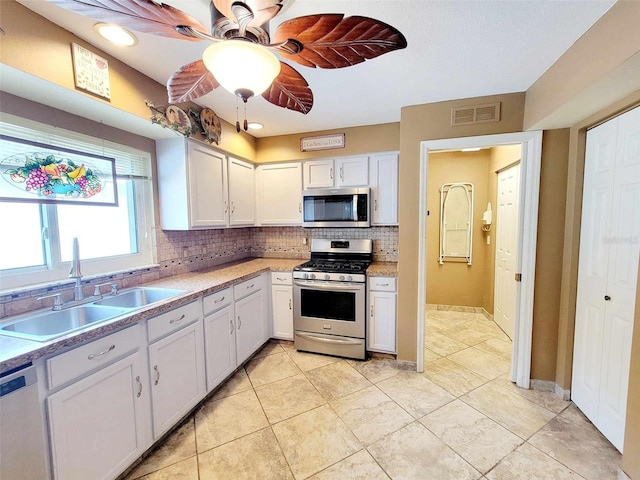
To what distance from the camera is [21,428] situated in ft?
3.52

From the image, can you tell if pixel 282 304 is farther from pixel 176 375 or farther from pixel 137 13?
pixel 137 13

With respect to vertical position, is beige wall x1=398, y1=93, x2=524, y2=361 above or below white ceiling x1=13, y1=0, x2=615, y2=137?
below

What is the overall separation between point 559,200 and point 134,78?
3264 millimetres

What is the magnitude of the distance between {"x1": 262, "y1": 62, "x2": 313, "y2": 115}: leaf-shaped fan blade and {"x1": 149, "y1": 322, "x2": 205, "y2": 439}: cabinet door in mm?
1626

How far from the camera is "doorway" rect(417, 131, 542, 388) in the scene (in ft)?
7.09

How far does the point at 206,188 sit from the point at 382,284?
1.95m

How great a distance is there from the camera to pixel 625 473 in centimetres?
143

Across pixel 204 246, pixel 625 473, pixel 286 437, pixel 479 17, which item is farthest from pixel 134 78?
pixel 625 473

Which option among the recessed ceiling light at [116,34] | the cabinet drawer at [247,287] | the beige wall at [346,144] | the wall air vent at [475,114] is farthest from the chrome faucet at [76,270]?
the wall air vent at [475,114]

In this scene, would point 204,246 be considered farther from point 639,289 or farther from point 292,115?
point 639,289

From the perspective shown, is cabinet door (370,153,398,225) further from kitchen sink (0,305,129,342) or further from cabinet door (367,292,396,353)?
kitchen sink (0,305,129,342)

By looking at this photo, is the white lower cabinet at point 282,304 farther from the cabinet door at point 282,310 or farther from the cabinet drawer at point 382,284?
the cabinet drawer at point 382,284

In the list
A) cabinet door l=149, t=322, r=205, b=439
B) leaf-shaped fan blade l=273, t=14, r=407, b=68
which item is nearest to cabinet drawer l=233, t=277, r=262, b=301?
cabinet door l=149, t=322, r=205, b=439

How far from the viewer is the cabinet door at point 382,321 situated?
8.84ft
